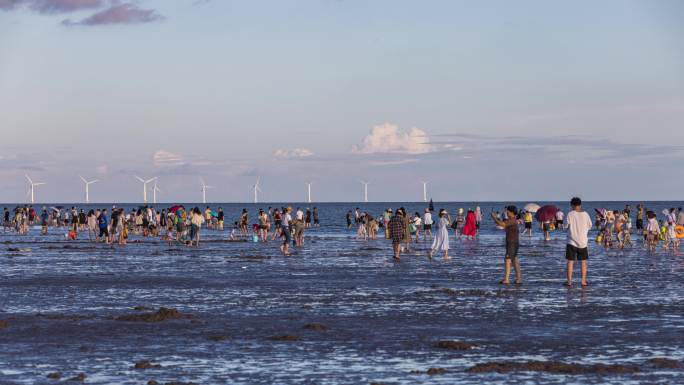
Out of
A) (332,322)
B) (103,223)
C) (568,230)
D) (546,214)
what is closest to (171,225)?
(103,223)

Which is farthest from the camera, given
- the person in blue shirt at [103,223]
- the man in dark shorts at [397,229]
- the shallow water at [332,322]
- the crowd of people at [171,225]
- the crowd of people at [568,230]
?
the person in blue shirt at [103,223]

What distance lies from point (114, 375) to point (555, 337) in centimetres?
654

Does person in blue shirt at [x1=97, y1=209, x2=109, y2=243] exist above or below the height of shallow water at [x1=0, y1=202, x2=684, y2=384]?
above

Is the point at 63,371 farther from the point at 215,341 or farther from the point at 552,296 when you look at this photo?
the point at 552,296

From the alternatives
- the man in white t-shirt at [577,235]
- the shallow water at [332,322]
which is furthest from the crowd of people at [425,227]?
the shallow water at [332,322]

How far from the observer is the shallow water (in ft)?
42.7

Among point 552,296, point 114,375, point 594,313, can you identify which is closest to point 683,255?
point 552,296

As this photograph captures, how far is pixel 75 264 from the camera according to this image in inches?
1428

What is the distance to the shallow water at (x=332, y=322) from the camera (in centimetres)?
1302

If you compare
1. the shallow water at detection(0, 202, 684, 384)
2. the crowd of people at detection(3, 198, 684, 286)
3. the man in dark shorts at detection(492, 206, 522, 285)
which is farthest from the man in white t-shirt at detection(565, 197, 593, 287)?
the man in dark shorts at detection(492, 206, 522, 285)

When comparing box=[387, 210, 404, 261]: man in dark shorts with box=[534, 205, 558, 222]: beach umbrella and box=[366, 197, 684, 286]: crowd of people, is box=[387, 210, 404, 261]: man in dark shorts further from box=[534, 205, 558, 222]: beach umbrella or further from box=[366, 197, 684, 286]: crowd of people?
box=[534, 205, 558, 222]: beach umbrella

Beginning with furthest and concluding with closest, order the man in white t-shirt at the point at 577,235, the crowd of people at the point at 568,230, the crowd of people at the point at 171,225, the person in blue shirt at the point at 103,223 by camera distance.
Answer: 1. the person in blue shirt at the point at 103,223
2. the crowd of people at the point at 171,225
3. the crowd of people at the point at 568,230
4. the man in white t-shirt at the point at 577,235

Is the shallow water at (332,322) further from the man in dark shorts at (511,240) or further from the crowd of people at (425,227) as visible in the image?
the crowd of people at (425,227)

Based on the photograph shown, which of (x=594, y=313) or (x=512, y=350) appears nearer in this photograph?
Result: (x=512, y=350)
